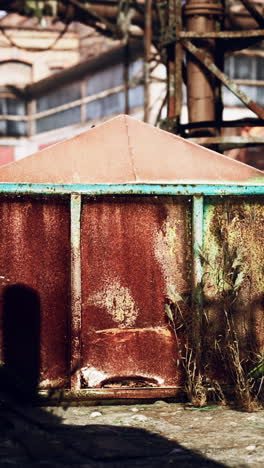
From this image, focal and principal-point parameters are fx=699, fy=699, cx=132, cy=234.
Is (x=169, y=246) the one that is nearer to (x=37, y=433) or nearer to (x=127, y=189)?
(x=127, y=189)

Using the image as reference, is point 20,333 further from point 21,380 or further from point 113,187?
point 113,187

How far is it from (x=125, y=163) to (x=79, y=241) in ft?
2.09

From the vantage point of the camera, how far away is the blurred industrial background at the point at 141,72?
8516mm

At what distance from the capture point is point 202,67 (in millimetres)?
8586

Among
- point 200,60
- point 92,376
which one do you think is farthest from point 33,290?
point 200,60

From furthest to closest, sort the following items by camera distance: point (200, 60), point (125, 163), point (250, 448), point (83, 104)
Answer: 1. point (83, 104)
2. point (200, 60)
3. point (125, 163)
4. point (250, 448)

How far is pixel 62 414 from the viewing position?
448cm

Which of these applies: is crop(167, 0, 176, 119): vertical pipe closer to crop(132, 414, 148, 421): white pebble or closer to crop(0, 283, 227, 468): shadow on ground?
crop(0, 283, 227, 468): shadow on ground

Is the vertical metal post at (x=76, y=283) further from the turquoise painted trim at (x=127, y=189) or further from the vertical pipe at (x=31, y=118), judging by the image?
the vertical pipe at (x=31, y=118)

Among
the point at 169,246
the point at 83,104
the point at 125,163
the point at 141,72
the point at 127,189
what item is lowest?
the point at 169,246

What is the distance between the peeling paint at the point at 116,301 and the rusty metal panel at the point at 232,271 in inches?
20.8

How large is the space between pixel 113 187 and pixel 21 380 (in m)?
1.43

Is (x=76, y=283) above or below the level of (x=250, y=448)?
above


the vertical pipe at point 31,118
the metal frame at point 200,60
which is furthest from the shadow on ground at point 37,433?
the vertical pipe at point 31,118
